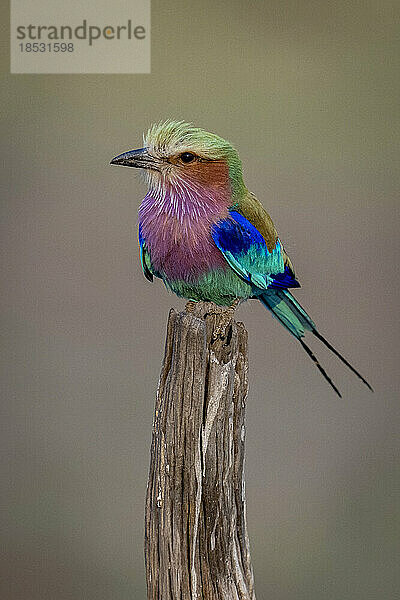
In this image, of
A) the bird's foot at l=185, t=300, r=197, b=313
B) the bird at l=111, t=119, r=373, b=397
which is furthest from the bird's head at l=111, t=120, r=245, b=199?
the bird's foot at l=185, t=300, r=197, b=313

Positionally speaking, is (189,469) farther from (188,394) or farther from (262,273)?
(262,273)

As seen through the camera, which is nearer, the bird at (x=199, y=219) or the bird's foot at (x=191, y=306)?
the bird at (x=199, y=219)

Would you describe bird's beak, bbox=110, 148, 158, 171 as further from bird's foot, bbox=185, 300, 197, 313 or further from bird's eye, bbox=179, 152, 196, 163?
bird's foot, bbox=185, 300, 197, 313

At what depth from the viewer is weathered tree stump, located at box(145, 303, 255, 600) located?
1229mm

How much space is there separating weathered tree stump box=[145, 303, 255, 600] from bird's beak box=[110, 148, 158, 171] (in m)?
0.27

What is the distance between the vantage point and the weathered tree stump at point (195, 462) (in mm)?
1229

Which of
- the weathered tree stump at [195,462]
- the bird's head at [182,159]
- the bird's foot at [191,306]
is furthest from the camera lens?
the bird's foot at [191,306]

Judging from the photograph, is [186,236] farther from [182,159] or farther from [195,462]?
[195,462]

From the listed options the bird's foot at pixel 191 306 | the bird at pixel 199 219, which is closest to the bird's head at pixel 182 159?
the bird at pixel 199 219

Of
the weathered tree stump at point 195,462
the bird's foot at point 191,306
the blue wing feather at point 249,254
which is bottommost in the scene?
the weathered tree stump at point 195,462

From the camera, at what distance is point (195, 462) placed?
1.23m

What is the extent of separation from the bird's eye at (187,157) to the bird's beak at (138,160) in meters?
0.05

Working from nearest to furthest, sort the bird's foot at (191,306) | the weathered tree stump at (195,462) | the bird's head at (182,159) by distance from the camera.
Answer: the weathered tree stump at (195,462), the bird's head at (182,159), the bird's foot at (191,306)

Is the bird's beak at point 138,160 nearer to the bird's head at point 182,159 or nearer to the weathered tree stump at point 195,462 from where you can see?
the bird's head at point 182,159
